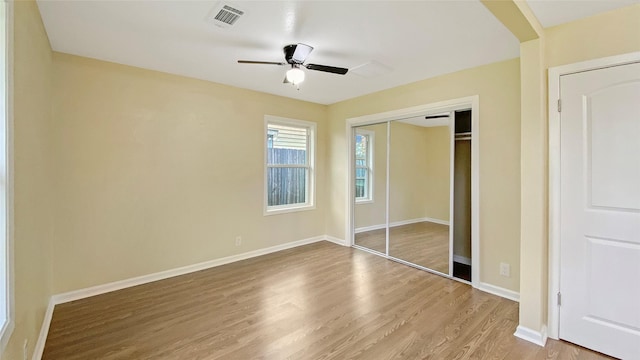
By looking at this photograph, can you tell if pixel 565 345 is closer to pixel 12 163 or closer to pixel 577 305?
pixel 577 305

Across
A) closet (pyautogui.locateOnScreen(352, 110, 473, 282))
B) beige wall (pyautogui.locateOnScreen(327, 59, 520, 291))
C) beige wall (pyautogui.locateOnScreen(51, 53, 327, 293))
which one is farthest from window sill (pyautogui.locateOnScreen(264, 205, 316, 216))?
beige wall (pyautogui.locateOnScreen(327, 59, 520, 291))

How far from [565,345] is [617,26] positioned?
7.78ft

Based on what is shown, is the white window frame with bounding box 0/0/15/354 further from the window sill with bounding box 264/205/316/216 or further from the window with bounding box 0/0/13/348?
the window sill with bounding box 264/205/316/216

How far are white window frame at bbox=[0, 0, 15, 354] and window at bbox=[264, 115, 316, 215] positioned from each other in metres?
3.04

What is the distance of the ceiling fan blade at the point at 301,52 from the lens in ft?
8.27

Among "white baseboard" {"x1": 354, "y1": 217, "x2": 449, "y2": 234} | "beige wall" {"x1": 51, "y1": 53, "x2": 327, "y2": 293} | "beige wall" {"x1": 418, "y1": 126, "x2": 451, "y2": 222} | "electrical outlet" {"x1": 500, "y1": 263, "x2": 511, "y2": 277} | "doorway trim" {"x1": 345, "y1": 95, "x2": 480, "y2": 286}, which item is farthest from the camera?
"white baseboard" {"x1": 354, "y1": 217, "x2": 449, "y2": 234}

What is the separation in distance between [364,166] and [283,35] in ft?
9.07

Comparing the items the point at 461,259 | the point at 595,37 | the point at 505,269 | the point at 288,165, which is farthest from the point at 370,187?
the point at 595,37

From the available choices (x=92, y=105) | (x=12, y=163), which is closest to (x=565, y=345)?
(x=12, y=163)

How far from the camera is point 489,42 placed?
2.56 metres

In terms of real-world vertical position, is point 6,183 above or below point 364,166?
below

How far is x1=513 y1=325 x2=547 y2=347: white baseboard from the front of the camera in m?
2.15

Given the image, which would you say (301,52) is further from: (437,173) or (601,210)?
(601,210)

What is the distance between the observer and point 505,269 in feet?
9.69
